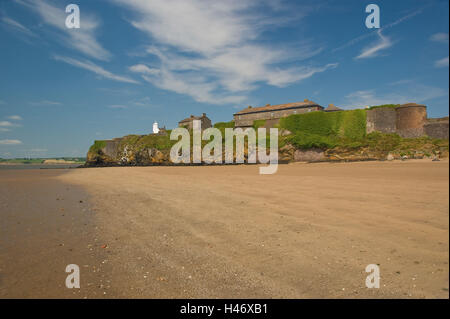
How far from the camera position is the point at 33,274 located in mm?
2953

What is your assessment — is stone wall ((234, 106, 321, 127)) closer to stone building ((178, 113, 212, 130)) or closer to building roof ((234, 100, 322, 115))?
building roof ((234, 100, 322, 115))

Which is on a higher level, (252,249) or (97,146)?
(97,146)

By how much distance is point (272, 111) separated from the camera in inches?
2256

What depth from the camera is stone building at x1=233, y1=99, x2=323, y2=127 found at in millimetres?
50869

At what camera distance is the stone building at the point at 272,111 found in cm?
5087

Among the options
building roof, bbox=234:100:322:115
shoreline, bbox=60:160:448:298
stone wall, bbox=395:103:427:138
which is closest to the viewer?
shoreline, bbox=60:160:448:298

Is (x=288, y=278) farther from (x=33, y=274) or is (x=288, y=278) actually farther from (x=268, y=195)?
(x=268, y=195)

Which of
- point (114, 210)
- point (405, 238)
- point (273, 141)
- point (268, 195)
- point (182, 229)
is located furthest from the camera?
point (273, 141)

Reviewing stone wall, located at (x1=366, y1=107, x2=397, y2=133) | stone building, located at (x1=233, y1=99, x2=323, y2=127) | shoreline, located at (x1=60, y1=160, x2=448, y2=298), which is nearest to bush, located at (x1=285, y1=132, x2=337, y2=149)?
stone wall, located at (x1=366, y1=107, x2=397, y2=133)

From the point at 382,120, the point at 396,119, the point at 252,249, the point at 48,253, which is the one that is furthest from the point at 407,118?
the point at 48,253

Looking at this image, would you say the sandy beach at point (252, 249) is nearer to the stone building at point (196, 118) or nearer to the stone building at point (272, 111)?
the stone building at point (272, 111)

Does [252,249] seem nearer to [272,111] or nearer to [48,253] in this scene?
[48,253]
